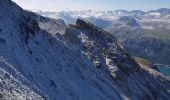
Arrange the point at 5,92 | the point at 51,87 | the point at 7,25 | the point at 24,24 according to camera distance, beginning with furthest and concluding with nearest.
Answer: the point at 24,24, the point at 7,25, the point at 51,87, the point at 5,92

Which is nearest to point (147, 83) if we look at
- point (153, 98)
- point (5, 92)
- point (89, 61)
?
point (153, 98)

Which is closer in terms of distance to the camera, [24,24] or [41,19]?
[24,24]

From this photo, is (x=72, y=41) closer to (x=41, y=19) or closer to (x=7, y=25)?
(x=41, y=19)

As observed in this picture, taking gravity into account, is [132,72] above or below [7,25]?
below

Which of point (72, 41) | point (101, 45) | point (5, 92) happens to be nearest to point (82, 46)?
point (72, 41)

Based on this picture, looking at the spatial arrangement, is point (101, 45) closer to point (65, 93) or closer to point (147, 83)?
point (147, 83)

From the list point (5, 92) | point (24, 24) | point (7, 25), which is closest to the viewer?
point (5, 92)

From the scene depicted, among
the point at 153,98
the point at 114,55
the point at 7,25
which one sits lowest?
the point at 153,98
